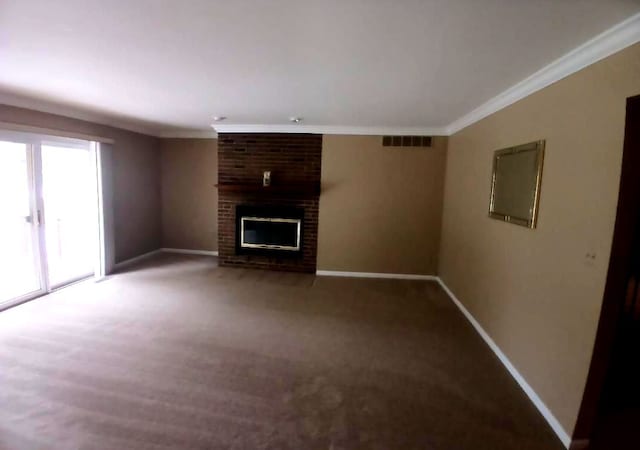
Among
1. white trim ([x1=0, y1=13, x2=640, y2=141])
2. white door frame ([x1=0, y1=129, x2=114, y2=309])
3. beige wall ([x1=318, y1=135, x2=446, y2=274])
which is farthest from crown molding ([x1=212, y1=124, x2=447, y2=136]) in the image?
white door frame ([x1=0, y1=129, x2=114, y2=309])

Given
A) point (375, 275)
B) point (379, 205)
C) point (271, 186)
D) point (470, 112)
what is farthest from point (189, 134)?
point (470, 112)

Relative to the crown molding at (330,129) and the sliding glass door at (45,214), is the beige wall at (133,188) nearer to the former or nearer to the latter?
the sliding glass door at (45,214)

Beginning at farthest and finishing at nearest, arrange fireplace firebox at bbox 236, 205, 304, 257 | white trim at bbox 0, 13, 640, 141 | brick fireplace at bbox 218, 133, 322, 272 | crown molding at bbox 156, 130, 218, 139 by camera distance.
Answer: crown molding at bbox 156, 130, 218, 139, fireplace firebox at bbox 236, 205, 304, 257, brick fireplace at bbox 218, 133, 322, 272, white trim at bbox 0, 13, 640, 141

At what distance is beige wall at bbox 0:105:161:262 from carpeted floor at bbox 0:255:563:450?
1.46 m

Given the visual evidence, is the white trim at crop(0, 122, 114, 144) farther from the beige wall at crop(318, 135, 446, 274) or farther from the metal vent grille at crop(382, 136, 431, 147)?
the metal vent grille at crop(382, 136, 431, 147)

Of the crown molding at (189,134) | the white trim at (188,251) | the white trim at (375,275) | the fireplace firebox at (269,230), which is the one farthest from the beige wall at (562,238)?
the white trim at (188,251)

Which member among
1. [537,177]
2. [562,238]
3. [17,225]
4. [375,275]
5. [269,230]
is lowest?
[375,275]

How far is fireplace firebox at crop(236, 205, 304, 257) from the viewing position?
5.12 m

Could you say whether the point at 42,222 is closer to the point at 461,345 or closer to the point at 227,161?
the point at 227,161

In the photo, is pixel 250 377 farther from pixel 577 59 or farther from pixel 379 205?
pixel 379 205

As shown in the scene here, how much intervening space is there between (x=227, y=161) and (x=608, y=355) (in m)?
5.06

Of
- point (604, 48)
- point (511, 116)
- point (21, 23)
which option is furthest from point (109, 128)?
point (604, 48)

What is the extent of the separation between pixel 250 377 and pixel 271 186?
3.16 metres

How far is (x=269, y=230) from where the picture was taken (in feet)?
17.0
